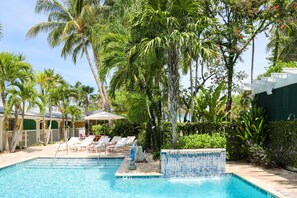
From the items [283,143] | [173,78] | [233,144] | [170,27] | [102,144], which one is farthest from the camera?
[102,144]

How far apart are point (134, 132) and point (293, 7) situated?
529 inches

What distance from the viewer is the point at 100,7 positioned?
83.3 ft

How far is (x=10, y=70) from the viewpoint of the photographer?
54.2 feet

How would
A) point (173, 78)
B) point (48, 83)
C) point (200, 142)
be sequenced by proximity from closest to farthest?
point (200, 142) → point (173, 78) → point (48, 83)

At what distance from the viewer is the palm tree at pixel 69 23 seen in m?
25.3

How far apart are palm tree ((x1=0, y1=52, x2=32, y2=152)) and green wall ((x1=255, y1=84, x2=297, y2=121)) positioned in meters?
12.4

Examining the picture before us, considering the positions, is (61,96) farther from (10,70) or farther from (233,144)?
(233,144)

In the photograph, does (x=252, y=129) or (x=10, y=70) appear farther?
(x=10, y=70)

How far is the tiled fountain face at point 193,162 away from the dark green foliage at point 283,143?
83.4 inches

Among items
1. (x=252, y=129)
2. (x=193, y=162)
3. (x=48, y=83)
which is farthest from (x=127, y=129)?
(x=193, y=162)

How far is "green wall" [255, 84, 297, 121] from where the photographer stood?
34.9ft

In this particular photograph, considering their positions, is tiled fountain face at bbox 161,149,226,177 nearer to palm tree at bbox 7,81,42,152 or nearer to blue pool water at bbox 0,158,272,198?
blue pool water at bbox 0,158,272,198

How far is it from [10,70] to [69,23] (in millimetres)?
9769

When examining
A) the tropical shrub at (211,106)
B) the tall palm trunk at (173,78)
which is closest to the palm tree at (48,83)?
the tropical shrub at (211,106)
